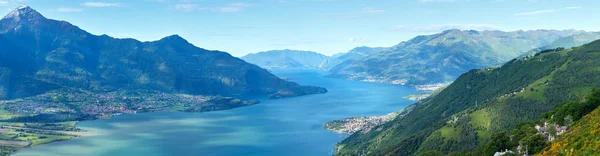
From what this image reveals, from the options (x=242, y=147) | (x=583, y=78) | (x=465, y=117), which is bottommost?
(x=242, y=147)

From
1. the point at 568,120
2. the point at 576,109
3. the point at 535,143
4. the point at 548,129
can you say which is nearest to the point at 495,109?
the point at 576,109

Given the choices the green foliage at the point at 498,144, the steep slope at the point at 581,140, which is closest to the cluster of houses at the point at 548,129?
the steep slope at the point at 581,140

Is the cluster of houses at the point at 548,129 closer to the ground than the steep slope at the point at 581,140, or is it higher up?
closer to the ground

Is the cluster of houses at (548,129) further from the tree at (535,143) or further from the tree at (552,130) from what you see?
the tree at (535,143)

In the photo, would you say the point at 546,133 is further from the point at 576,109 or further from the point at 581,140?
the point at 581,140

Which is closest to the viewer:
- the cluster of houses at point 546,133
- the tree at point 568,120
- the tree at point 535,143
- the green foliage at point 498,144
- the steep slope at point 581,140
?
the steep slope at point 581,140

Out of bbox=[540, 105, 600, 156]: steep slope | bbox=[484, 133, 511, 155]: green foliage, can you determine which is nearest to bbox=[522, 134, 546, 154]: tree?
bbox=[540, 105, 600, 156]: steep slope

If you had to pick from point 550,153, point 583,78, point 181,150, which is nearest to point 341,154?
point 181,150

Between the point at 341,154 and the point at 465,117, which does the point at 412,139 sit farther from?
the point at 341,154
